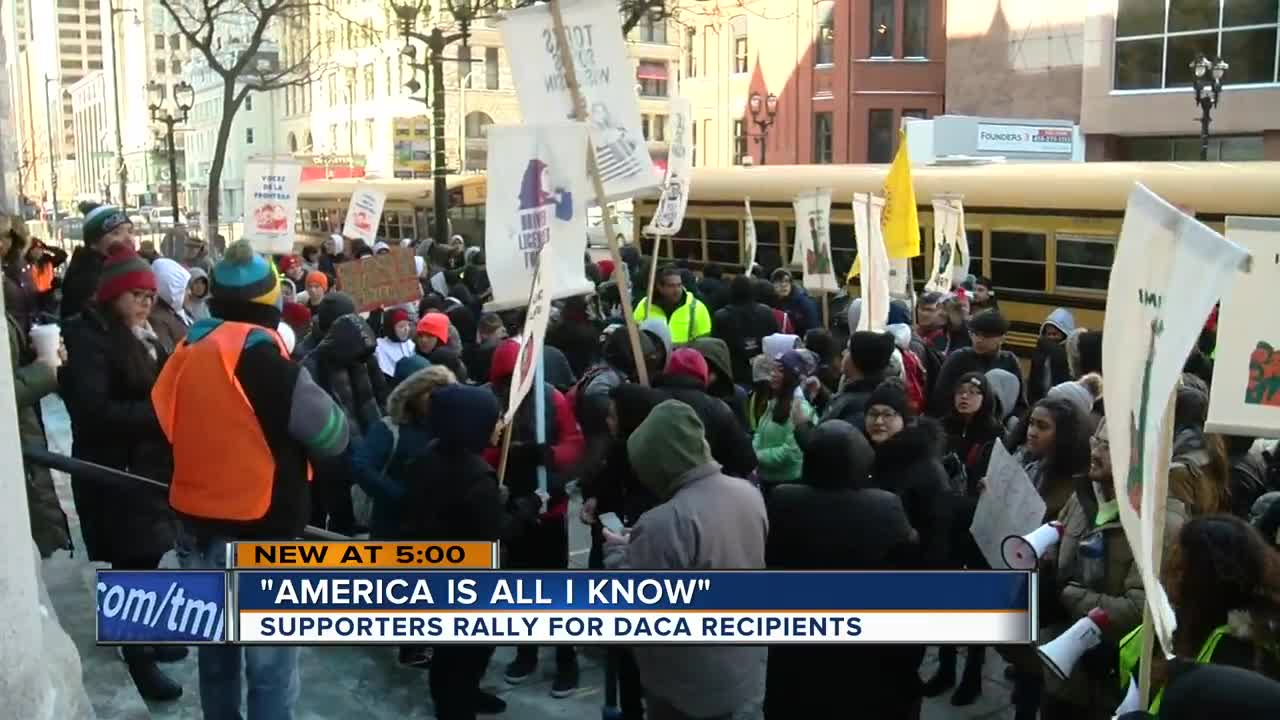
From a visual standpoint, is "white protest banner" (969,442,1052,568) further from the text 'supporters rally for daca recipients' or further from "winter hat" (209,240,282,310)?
"winter hat" (209,240,282,310)

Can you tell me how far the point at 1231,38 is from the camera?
29.6m

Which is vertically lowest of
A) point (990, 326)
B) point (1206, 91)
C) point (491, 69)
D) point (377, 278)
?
point (990, 326)

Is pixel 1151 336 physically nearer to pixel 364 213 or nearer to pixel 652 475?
pixel 652 475

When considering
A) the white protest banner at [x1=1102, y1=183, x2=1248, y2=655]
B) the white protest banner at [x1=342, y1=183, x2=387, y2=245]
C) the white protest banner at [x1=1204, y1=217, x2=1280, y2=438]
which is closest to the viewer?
the white protest banner at [x1=1102, y1=183, x2=1248, y2=655]

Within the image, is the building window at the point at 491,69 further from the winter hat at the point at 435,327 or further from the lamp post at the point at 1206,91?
the winter hat at the point at 435,327

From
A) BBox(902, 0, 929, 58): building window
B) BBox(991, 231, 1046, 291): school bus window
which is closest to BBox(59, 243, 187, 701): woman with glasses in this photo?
BBox(991, 231, 1046, 291): school bus window

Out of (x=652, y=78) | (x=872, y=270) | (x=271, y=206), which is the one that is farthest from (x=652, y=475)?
(x=652, y=78)

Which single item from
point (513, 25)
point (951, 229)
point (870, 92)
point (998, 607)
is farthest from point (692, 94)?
point (998, 607)

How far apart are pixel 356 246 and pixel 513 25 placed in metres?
9.29

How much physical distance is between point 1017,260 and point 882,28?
27381 millimetres

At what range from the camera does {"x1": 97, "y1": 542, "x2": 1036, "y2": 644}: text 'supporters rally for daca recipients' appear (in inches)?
150

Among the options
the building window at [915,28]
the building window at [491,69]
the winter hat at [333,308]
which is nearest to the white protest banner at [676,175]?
the winter hat at [333,308]

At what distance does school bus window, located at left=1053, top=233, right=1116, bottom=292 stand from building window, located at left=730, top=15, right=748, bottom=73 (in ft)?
111

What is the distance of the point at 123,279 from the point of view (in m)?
5.10
